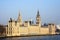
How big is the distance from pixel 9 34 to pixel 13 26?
277cm

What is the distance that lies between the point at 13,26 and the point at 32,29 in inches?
572

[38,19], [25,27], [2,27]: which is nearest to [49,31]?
[38,19]

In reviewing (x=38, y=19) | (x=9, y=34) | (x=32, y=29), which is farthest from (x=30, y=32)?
(x=9, y=34)

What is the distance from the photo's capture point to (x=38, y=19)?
10175 centimetres

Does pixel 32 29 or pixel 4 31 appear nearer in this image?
pixel 4 31

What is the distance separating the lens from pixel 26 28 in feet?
309

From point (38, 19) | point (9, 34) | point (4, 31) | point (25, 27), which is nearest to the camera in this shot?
point (9, 34)

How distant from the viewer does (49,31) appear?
104188mm

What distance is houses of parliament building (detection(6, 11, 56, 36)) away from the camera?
274ft

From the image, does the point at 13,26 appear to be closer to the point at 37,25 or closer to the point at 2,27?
the point at 2,27

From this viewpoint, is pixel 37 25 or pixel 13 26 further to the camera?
pixel 37 25

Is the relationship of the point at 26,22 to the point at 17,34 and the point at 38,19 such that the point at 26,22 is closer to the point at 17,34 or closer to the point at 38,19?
the point at 38,19

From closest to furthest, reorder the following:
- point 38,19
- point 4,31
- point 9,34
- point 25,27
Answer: point 9,34 → point 4,31 → point 25,27 → point 38,19

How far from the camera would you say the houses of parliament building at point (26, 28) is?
274 ft
